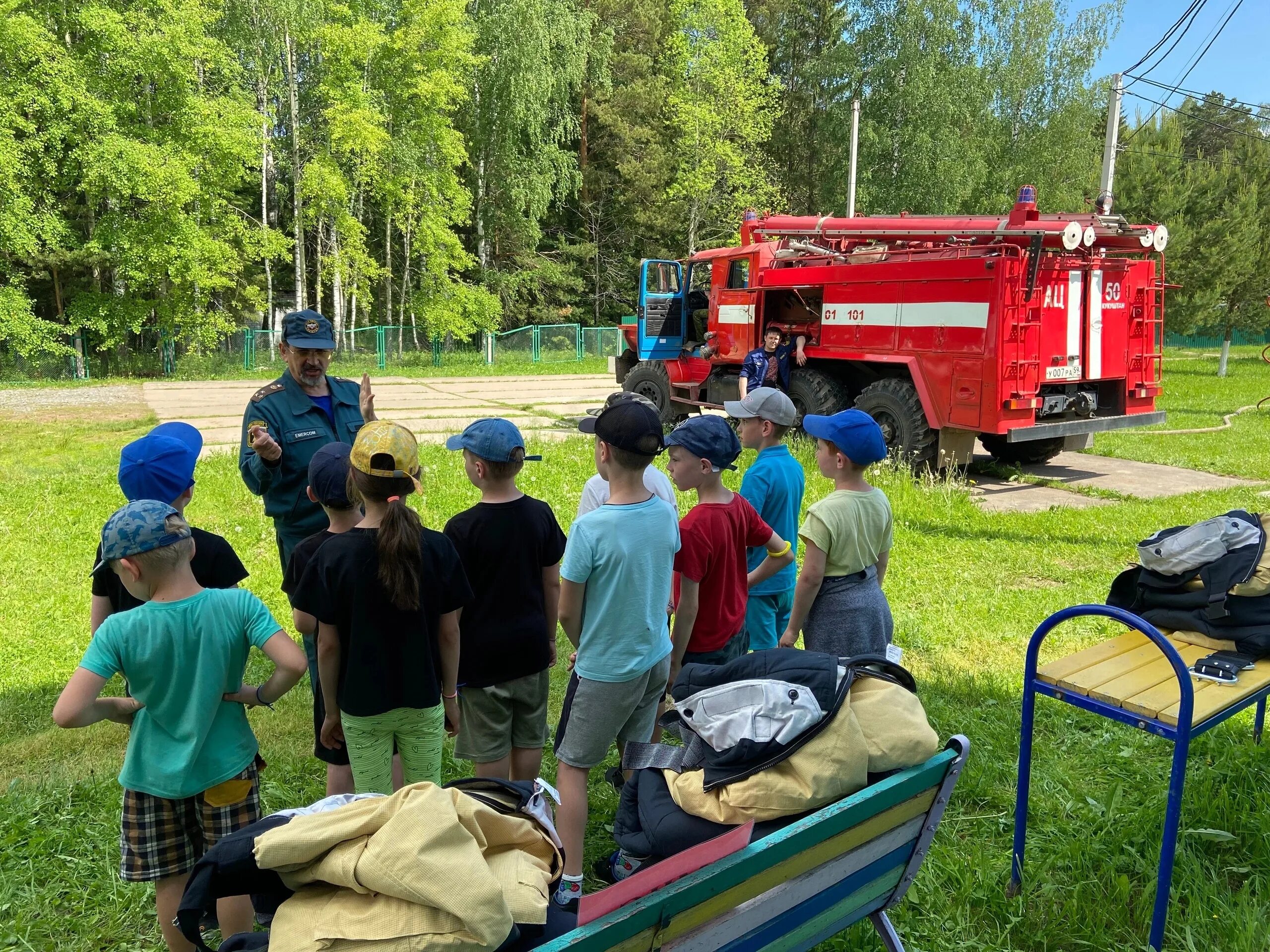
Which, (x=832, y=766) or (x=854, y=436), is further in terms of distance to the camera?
(x=854, y=436)

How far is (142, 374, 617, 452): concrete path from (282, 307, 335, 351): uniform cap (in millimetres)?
8631

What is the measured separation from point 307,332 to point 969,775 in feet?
11.7

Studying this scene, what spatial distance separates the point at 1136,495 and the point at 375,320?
3001 centimetres

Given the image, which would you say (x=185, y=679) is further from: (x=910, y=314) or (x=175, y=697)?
(x=910, y=314)

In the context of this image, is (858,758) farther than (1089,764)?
No

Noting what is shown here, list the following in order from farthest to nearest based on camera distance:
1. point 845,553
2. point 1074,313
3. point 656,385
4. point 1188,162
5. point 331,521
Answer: point 1188,162
point 656,385
point 1074,313
point 845,553
point 331,521

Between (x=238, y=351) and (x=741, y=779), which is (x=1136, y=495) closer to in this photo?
(x=741, y=779)

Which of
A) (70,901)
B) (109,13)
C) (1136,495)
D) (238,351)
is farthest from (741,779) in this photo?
(238,351)

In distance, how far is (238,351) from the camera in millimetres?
28422

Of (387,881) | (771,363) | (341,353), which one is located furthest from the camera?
(341,353)

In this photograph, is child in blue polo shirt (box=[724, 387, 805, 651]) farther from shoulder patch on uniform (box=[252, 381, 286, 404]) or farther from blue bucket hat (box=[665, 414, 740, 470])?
shoulder patch on uniform (box=[252, 381, 286, 404])

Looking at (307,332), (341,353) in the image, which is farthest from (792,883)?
(341,353)

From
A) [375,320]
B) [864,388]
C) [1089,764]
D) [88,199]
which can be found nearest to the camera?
[1089,764]

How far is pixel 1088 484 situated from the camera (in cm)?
1057
